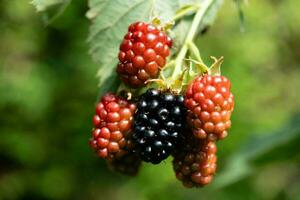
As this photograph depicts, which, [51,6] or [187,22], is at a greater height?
[51,6]

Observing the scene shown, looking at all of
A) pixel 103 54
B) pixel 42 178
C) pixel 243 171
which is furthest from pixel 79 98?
pixel 103 54

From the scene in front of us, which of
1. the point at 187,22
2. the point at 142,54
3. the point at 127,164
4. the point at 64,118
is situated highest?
the point at 142,54

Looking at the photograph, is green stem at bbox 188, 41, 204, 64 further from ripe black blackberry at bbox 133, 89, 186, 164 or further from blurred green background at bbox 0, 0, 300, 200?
blurred green background at bbox 0, 0, 300, 200

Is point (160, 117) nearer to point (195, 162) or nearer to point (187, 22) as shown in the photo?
point (195, 162)

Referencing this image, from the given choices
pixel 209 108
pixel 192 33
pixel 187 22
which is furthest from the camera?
pixel 187 22

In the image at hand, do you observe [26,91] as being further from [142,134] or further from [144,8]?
[142,134]

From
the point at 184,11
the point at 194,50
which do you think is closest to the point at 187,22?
the point at 184,11

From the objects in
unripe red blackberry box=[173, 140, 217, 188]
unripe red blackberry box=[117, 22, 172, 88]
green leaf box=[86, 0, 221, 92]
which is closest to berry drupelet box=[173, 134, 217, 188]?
unripe red blackberry box=[173, 140, 217, 188]
